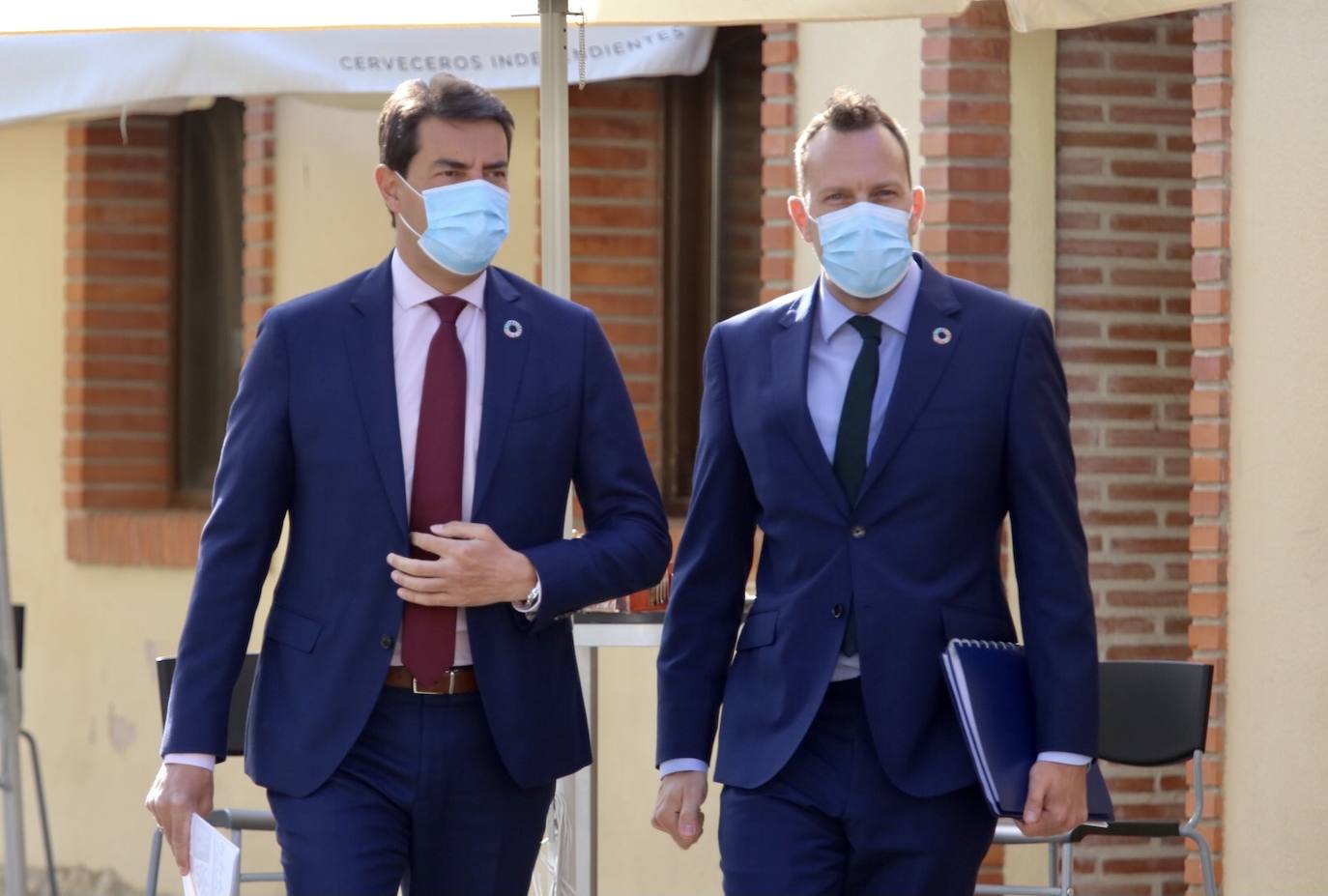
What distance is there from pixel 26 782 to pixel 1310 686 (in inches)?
235

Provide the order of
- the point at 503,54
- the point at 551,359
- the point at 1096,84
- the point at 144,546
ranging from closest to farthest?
the point at 551,359 < the point at 1096,84 < the point at 503,54 < the point at 144,546

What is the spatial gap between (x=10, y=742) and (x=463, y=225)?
1.11 meters

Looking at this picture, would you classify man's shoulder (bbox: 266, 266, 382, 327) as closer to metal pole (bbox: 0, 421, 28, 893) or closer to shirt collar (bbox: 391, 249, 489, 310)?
shirt collar (bbox: 391, 249, 489, 310)

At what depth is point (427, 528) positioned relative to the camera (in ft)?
12.7

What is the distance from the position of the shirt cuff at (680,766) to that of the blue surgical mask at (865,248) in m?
0.83

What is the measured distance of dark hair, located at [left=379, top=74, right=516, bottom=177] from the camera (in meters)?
3.99

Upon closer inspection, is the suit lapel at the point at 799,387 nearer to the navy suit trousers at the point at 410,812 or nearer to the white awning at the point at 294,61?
the navy suit trousers at the point at 410,812

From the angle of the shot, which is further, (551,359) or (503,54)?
(503,54)

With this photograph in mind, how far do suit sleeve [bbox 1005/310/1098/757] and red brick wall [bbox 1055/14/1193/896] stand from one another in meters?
3.40

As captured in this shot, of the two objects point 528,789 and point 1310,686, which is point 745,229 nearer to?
point 1310,686

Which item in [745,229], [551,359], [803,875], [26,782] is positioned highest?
[745,229]

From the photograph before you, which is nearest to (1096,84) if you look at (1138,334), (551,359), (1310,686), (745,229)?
(1138,334)

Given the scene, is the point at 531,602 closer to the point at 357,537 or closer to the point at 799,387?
the point at 357,537

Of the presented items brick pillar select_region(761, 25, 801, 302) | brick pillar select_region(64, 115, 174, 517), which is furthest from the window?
brick pillar select_region(64, 115, 174, 517)
